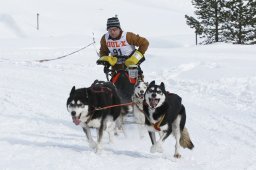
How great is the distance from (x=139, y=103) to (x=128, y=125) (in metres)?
0.95

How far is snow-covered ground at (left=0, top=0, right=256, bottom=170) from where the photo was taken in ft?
18.4

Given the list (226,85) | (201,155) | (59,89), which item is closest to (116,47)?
(201,155)

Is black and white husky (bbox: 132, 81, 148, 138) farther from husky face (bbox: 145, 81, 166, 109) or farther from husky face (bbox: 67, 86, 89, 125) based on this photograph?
husky face (bbox: 67, 86, 89, 125)

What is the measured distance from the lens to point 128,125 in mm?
7887

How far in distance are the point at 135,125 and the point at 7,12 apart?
41.9 meters

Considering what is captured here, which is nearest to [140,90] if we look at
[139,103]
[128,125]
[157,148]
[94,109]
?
[139,103]

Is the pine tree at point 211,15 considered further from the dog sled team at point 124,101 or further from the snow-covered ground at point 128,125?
the dog sled team at point 124,101

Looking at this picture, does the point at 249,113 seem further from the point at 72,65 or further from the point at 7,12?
the point at 7,12

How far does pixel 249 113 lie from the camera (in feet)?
29.9

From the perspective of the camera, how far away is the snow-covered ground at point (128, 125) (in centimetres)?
561

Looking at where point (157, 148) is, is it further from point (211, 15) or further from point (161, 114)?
point (211, 15)

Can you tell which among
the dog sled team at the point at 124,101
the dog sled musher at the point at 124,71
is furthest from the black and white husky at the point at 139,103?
the dog sled musher at the point at 124,71

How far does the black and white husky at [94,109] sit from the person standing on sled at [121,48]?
92cm

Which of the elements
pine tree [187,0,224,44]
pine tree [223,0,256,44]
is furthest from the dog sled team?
pine tree [187,0,224,44]
